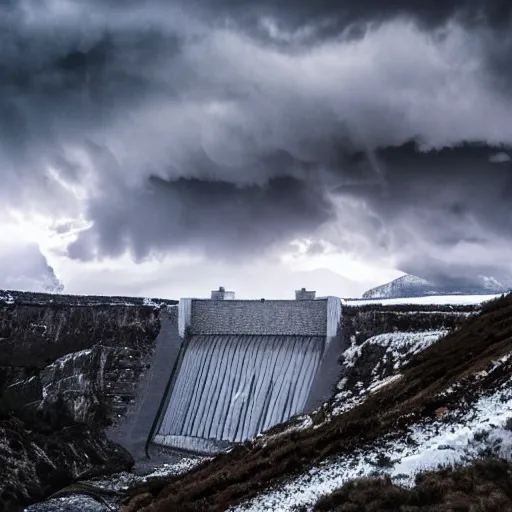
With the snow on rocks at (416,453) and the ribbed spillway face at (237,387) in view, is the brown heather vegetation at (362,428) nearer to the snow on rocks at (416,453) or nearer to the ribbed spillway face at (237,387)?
the snow on rocks at (416,453)

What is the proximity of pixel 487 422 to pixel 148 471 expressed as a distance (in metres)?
34.7

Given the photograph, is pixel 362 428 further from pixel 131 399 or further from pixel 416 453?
pixel 131 399

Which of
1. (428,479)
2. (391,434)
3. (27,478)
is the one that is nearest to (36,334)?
(27,478)

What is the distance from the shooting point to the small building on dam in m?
57.0

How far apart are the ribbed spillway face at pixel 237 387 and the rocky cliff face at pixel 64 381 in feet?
15.9

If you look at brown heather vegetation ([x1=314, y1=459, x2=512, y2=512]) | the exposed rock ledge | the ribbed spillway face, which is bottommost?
the exposed rock ledge

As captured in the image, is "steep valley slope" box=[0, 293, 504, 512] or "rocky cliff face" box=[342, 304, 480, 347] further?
"rocky cliff face" box=[342, 304, 480, 347]

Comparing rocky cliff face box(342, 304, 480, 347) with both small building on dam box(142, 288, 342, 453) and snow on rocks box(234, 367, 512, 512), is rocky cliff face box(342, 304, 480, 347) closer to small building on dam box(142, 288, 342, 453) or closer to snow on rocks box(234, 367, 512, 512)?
small building on dam box(142, 288, 342, 453)

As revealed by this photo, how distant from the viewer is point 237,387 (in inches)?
2399

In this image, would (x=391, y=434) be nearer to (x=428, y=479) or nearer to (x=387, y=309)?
(x=428, y=479)

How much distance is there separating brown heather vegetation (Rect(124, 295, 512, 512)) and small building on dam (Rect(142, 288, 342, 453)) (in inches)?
794

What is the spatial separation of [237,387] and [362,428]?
37398 mm

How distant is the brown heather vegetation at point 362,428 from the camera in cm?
2259

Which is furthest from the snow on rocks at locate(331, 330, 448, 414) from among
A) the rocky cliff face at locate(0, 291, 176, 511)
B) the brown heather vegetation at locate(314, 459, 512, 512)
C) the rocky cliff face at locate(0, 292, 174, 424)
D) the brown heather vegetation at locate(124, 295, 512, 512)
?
the brown heather vegetation at locate(314, 459, 512, 512)
